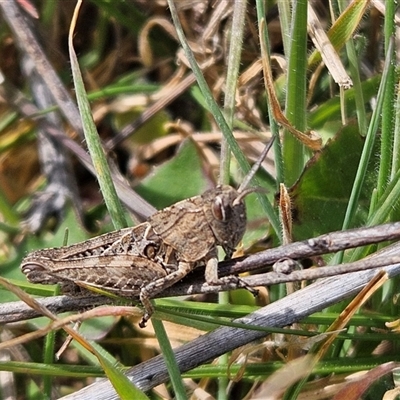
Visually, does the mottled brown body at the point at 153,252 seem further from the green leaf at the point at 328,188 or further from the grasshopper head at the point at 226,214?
the green leaf at the point at 328,188

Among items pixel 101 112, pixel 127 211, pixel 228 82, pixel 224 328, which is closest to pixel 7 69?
pixel 101 112

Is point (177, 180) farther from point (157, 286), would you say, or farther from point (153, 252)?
point (157, 286)

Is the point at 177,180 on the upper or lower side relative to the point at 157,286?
upper

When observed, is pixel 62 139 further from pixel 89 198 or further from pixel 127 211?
pixel 127 211

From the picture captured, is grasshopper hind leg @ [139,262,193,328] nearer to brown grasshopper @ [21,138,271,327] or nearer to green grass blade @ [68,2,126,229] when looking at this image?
brown grasshopper @ [21,138,271,327]

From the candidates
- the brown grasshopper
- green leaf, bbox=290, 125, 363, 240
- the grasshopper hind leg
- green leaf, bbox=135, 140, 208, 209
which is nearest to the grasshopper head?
the brown grasshopper

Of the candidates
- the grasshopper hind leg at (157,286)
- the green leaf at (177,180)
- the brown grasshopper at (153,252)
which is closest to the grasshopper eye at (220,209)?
the brown grasshopper at (153,252)

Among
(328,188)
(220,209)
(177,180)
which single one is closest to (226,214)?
(220,209)

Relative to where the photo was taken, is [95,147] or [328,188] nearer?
[95,147]

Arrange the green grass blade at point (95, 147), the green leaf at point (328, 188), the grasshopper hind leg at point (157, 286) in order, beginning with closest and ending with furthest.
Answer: the grasshopper hind leg at point (157, 286) → the green grass blade at point (95, 147) → the green leaf at point (328, 188)
